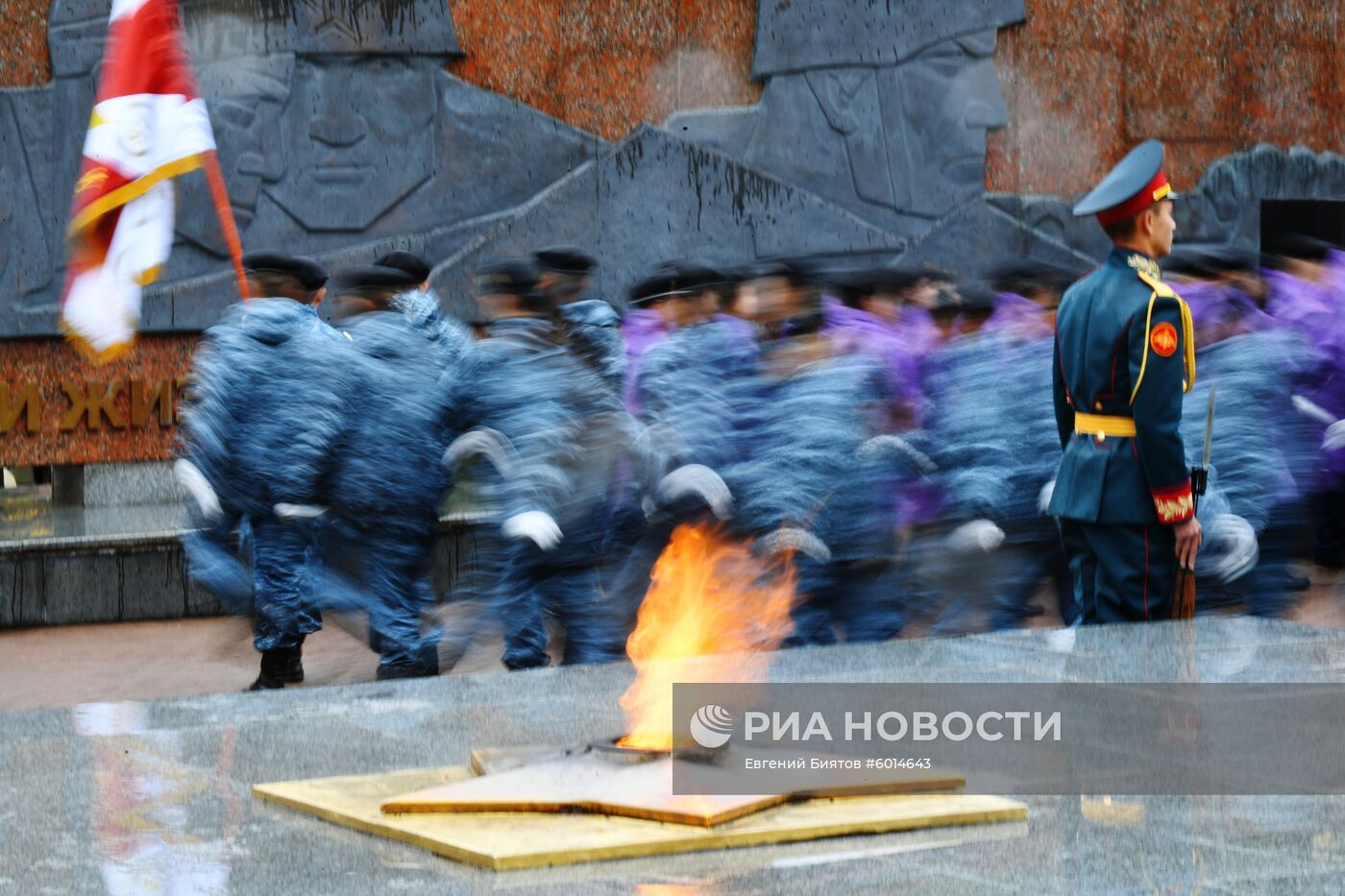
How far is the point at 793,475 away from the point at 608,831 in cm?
371

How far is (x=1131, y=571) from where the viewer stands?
4.57 m

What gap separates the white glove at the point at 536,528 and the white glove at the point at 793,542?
0.78m

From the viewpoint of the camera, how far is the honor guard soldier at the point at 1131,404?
4.39 meters

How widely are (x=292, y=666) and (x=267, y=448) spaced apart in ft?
2.87

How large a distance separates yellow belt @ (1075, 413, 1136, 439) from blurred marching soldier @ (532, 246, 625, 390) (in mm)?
1921

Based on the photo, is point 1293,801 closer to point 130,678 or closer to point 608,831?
point 608,831

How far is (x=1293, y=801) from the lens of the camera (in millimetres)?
2732

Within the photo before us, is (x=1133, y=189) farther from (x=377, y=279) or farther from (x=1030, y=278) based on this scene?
(x=1030, y=278)

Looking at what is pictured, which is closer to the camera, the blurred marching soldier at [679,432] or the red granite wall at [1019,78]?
the blurred marching soldier at [679,432]

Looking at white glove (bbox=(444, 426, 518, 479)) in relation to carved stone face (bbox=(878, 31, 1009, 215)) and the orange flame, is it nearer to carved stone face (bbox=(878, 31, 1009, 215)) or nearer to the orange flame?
the orange flame

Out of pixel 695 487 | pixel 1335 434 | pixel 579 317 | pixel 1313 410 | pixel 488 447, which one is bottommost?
pixel 1335 434

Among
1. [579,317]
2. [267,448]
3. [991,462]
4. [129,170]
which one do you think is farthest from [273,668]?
[991,462]

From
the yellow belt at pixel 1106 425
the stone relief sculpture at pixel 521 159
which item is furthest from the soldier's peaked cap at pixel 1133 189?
the stone relief sculpture at pixel 521 159

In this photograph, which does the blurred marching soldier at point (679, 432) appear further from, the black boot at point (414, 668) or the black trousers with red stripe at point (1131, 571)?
the black trousers with red stripe at point (1131, 571)
